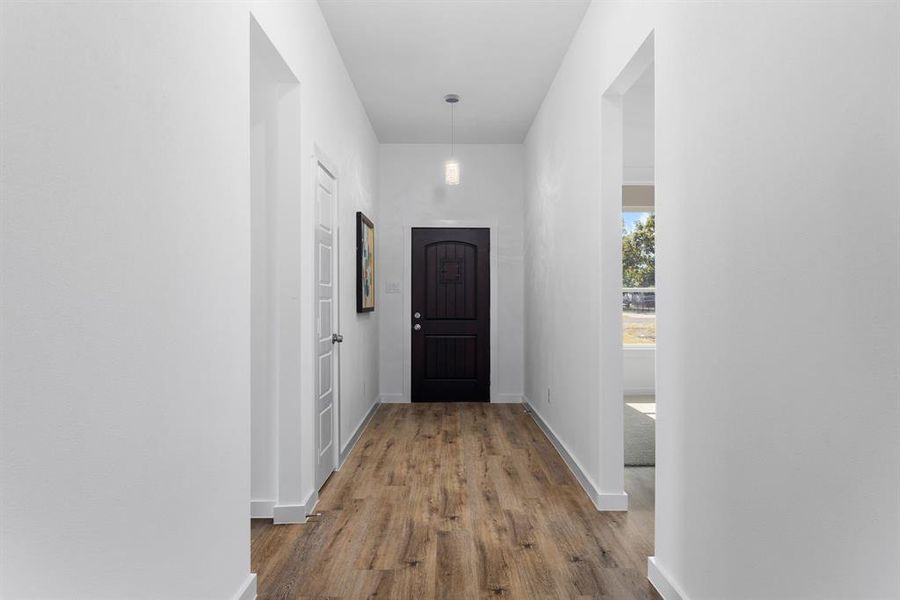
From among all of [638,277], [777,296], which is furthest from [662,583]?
[638,277]

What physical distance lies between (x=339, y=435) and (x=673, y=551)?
2.37 metres

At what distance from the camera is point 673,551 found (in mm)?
2092

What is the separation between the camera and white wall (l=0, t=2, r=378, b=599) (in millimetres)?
989

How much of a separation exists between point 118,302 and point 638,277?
6.58 meters

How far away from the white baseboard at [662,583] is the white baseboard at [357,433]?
2161mm

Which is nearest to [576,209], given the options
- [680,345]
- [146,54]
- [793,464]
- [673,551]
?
[680,345]

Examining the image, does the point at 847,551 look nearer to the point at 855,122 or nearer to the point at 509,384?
the point at 855,122

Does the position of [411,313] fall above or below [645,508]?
above

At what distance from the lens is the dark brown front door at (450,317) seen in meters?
6.35

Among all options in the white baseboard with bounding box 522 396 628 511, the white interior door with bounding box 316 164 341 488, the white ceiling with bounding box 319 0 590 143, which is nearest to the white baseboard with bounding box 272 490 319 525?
the white interior door with bounding box 316 164 341 488

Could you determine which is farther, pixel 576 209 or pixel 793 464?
pixel 576 209

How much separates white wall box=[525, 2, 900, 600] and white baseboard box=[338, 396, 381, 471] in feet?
7.78

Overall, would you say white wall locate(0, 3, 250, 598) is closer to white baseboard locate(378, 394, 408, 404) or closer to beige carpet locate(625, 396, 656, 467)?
beige carpet locate(625, 396, 656, 467)

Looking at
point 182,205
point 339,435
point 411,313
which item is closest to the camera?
point 182,205
